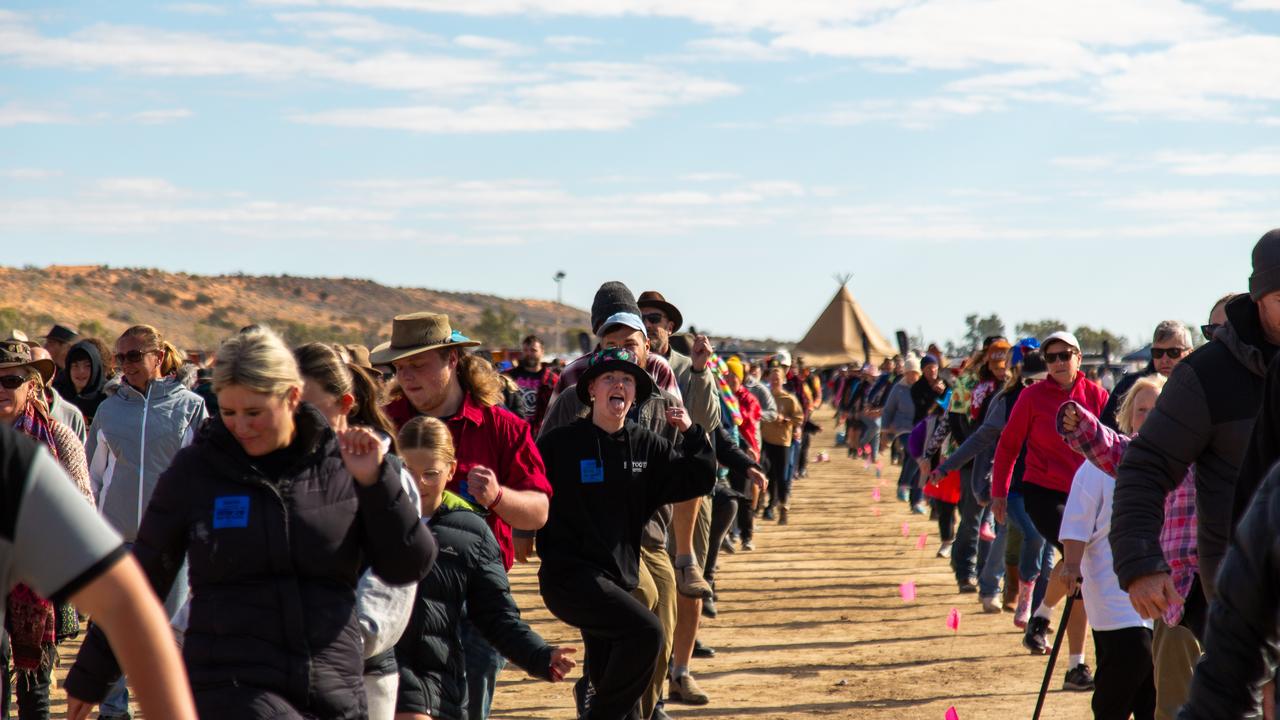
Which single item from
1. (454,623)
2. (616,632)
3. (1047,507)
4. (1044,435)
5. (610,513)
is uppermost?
(1044,435)

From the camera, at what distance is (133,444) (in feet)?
27.6

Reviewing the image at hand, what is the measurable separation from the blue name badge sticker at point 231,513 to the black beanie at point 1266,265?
3.06 metres

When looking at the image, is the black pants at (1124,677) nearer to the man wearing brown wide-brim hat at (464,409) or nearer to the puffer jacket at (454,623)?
the man wearing brown wide-brim hat at (464,409)

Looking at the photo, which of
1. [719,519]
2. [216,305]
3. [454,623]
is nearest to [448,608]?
[454,623]

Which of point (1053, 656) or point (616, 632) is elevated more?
point (616, 632)

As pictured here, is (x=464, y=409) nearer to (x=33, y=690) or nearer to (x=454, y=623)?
(x=454, y=623)

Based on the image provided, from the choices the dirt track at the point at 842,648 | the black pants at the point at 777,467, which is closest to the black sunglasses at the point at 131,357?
the dirt track at the point at 842,648

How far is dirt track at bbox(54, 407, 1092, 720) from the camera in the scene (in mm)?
9141

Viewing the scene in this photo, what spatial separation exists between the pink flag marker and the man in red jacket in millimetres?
2953

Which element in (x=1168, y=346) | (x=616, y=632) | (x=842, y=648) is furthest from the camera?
(x=842, y=648)

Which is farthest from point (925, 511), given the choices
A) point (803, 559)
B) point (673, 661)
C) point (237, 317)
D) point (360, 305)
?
point (360, 305)

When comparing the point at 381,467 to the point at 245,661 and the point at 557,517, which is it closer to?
the point at 245,661

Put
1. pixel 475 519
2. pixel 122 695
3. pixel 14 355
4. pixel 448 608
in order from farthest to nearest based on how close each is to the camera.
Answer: pixel 122 695
pixel 14 355
pixel 475 519
pixel 448 608

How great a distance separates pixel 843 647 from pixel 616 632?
14.6ft
